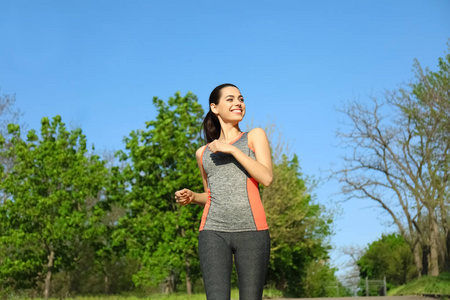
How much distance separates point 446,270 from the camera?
1022 inches

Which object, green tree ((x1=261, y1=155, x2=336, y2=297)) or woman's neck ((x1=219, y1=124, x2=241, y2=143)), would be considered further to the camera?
green tree ((x1=261, y1=155, x2=336, y2=297))

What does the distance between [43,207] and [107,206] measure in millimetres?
3574

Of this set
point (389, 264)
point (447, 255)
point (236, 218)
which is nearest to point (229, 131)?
point (236, 218)

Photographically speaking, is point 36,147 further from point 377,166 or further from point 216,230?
point 216,230

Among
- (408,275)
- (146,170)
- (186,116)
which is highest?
(186,116)

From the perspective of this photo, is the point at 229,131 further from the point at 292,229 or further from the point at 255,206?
the point at 292,229

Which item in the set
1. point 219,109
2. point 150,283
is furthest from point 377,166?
point 219,109

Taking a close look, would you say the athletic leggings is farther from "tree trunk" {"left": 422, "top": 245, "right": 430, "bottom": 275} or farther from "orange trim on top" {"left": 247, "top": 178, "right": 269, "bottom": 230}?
"tree trunk" {"left": 422, "top": 245, "right": 430, "bottom": 275}

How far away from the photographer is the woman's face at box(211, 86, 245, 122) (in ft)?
12.5

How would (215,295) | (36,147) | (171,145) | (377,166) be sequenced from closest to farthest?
1. (215,295)
2. (36,147)
3. (171,145)
4. (377,166)

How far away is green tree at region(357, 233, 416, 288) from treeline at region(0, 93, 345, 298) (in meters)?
19.8

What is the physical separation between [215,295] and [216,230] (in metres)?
0.41

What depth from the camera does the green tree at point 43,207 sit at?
2348cm

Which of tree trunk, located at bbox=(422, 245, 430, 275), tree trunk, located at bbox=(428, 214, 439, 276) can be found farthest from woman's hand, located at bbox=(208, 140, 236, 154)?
tree trunk, located at bbox=(422, 245, 430, 275)
